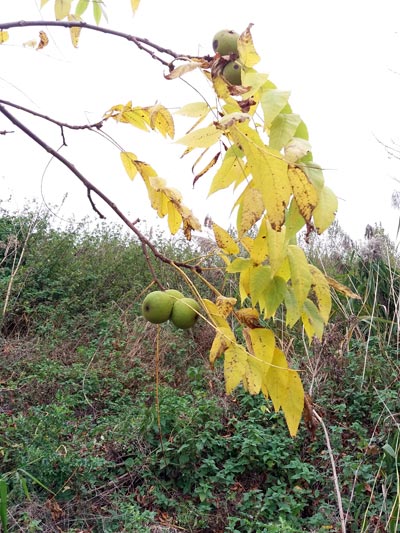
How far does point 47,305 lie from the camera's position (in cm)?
437

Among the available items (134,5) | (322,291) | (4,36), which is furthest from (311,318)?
(4,36)

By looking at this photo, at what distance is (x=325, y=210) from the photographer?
0.57 meters

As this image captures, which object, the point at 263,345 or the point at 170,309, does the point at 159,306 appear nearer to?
the point at 170,309

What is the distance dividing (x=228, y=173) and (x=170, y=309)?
231mm

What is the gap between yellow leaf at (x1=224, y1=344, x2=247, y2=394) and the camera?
658 millimetres

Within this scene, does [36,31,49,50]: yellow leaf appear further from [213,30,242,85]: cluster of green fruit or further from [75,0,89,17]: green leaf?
[213,30,242,85]: cluster of green fruit

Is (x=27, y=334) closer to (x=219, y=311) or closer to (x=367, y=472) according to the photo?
(x=367, y=472)

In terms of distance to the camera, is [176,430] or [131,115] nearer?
[131,115]

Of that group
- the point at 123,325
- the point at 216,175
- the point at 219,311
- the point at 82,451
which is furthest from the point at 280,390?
the point at 123,325

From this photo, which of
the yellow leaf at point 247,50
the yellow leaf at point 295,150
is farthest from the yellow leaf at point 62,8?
the yellow leaf at point 295,150

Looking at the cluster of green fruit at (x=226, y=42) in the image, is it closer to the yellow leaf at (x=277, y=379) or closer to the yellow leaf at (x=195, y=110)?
the yellow leaf at (x=195, y=110)

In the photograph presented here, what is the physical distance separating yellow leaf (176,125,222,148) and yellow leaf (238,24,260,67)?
0.08 metres

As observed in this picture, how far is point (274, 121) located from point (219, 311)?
248 millimetres

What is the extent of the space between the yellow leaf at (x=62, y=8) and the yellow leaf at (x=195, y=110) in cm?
38
